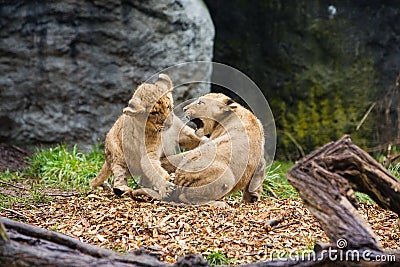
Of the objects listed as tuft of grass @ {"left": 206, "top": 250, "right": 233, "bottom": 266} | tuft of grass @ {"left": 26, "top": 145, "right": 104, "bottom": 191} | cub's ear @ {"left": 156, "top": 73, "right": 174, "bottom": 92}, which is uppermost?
cub's ear @ {"left": 156, "top": 73, "right": 174, "bottom": 92}

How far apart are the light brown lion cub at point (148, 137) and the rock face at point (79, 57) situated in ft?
10.9

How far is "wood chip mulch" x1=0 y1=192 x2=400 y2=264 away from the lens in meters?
4.63

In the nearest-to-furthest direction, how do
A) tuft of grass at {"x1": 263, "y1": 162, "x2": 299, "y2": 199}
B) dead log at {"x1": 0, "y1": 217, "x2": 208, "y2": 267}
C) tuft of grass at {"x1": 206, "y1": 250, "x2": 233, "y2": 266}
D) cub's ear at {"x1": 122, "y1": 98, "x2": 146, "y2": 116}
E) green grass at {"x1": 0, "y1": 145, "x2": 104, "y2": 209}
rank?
1. dead log at {"x1": 0, "y1": 217, "x2": 208, "y2": 267}
2. tuft of grass at {"x1": 206, "y1": 250, "x2": 233, "y2": 266}
3. cub's ear at {"x1": 122, "y1": 98, "x2": 146, "y2": 116}
4. green grass at {"x1": 0, "y1": 145, "x2": 104, "y2": 209}
5. tuft of grass at {"x1": 263, "y1": 162, "x2": 299, "y2": 199}

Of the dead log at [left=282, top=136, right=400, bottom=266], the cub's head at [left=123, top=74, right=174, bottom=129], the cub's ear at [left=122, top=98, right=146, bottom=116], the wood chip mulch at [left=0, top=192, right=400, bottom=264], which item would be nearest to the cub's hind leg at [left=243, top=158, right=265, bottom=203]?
the wood chip mulch at [left=0, top=192, right=400, bottom=264]

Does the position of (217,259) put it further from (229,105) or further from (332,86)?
(332,86)

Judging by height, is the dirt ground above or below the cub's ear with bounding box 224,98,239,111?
below

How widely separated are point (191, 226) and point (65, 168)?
10.6 feet

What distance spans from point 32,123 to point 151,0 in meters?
2.74

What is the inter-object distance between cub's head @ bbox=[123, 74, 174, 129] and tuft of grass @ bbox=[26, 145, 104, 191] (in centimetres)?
159

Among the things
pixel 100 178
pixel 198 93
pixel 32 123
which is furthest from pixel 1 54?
pixel 100 178

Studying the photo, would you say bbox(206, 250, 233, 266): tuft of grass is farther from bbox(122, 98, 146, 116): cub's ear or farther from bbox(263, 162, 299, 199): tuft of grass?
bbox(263, 162, 299, 199): tuft of grass

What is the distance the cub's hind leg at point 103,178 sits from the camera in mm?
6574

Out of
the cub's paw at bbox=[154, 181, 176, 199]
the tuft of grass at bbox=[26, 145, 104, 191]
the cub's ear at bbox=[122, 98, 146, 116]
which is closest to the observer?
the cub's paw at bbox=[154, 181, 176, 199]

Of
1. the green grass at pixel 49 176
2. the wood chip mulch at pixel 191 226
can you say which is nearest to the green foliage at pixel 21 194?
the green grass at pixel 49 176
